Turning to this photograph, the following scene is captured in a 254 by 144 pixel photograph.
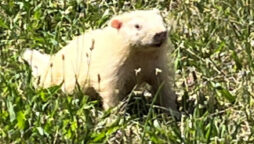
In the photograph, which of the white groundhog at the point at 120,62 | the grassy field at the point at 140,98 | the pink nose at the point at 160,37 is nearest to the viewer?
the grassy field at the point at 140,98

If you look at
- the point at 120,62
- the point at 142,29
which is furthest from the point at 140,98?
the point at 142,29

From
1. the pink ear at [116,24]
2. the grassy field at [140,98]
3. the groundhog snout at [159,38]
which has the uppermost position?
the pink ear at [116,24]

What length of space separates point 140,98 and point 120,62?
0.89ft

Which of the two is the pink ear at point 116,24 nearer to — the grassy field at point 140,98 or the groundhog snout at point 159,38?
the groundhog snout at point 159,38

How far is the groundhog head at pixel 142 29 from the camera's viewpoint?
6.46 meters

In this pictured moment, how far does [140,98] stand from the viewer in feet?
22.2

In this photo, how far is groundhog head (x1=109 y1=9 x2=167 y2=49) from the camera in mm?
6465

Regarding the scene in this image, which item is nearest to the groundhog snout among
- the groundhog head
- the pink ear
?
the groundhog head

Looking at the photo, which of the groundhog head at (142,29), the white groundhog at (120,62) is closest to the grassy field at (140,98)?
the white groundhog at (120,62)

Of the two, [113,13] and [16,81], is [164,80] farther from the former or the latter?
[113,13]

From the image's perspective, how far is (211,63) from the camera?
742 centimetres

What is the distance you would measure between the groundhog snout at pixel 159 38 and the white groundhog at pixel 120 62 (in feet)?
0.21

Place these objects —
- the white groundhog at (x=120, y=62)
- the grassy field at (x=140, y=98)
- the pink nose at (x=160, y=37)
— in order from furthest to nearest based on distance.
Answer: the white groundhog at (x=120, y=62)
the pink nose at (x=160, y=37)
the grassy field at (x=140, y=98)

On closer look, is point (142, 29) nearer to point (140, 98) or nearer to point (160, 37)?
point (160, 37)
